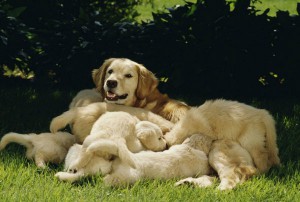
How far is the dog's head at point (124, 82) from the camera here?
5969 mm

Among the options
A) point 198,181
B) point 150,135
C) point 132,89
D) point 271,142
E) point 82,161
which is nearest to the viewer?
point 82,161

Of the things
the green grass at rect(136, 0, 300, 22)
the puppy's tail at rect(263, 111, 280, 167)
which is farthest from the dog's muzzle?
the green grass at rect(136, 0, 300, 22)

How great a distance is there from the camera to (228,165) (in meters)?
5.20

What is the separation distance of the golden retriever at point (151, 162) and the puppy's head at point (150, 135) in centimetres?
13

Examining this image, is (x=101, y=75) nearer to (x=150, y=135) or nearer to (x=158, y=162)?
(x=150, y=135)

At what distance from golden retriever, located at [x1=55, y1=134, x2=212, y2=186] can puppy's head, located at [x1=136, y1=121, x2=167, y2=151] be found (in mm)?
128

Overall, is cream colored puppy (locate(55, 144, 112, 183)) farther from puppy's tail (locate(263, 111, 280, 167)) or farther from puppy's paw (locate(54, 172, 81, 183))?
puppy's tail (locate(263, 111, 280, 167))

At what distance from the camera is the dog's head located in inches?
235

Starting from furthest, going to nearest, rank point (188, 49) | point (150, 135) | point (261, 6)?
point (261, 6), point (188, 49), point (150, 135)

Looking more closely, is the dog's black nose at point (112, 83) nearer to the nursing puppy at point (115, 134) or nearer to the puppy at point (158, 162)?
the nursing puppy at point (115, 134)

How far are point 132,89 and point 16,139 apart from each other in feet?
4.21

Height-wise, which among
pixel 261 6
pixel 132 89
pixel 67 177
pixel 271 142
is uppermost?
pixel 261 6

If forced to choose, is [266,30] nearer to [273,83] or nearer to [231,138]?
[273,83]

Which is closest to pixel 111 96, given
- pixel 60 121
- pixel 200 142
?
pixel 60 121
